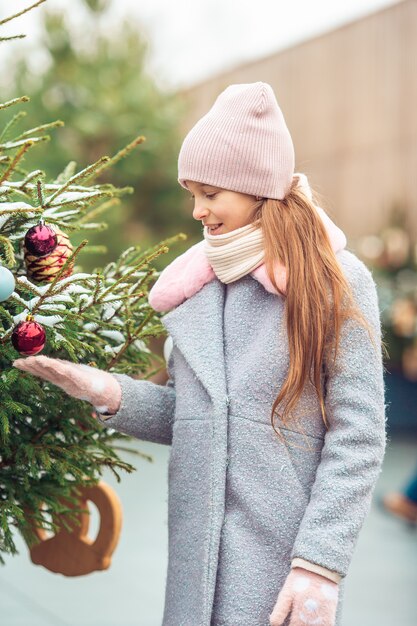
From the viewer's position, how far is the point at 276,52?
1258cm

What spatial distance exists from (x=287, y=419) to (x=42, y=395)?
1.77 feet

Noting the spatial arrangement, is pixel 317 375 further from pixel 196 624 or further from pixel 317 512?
pixel 196 624

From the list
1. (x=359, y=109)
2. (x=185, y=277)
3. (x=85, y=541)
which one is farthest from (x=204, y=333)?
(x=359, y=109)

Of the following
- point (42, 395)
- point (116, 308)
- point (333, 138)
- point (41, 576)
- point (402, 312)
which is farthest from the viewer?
point (333, 138)

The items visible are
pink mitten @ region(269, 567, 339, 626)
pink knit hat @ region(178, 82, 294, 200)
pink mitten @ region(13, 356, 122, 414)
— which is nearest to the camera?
pink mitten @ region(269, 567, 339, 626)

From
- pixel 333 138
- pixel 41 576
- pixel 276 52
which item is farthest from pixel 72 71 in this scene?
pixel 41 576

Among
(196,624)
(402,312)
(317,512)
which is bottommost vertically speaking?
(402,312)

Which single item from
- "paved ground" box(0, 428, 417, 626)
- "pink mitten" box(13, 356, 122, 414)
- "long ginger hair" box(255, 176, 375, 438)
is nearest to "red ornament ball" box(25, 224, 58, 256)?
"pink mitten" box(13, 356, 122, 414)

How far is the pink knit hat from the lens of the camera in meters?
2.17

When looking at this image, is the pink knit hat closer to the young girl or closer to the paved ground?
the young girl

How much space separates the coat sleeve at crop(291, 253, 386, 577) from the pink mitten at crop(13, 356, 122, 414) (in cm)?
48

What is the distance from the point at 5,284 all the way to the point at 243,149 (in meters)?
0.59

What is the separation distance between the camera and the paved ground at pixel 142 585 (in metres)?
4.76

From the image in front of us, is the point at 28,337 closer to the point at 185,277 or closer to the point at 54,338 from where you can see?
the point at 54,338
